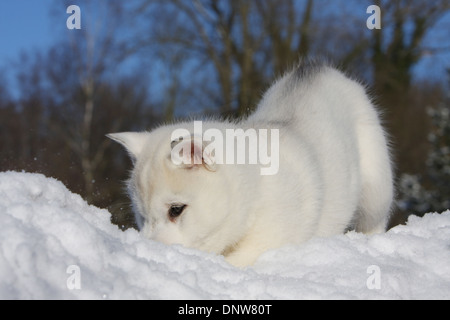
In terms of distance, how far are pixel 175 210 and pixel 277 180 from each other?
66 centimetres

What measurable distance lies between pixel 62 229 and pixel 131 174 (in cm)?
135

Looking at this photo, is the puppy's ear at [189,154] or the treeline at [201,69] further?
the treeline at [201,69]

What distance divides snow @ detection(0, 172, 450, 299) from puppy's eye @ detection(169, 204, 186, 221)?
1.07 feet

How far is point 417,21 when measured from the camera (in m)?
20.1

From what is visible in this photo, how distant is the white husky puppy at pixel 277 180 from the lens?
3152 mm

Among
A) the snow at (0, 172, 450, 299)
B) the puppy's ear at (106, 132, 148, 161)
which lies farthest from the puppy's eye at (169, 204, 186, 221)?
the puppy's ear at (106, 132, 148, 161)

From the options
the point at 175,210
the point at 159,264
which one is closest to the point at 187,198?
the point at 175,210

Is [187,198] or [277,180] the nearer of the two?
[187,198]

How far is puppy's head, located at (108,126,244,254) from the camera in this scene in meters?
3.12

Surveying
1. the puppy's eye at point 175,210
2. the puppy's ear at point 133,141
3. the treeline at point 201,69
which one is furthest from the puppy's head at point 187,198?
the treeline at point 201,69

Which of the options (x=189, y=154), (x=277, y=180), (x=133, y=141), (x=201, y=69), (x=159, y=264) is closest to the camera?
(x=159, y=264)

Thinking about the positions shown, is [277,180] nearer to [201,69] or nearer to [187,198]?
[187,198]

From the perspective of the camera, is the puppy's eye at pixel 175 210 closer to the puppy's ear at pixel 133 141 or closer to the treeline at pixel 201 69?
the puppy's ear at pixel 133 141

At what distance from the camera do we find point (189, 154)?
313cm
